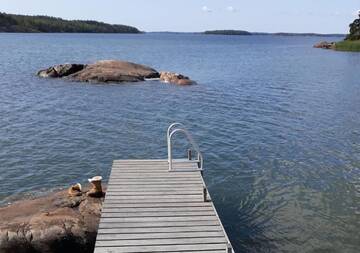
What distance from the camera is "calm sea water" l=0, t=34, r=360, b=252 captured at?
683 inches

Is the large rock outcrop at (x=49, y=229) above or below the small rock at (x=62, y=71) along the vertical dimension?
above

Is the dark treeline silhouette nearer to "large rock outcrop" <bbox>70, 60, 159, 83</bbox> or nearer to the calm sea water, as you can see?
the calm sea water

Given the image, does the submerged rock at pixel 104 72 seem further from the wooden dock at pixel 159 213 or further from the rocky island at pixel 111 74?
the wooden dock at pixel 159 213

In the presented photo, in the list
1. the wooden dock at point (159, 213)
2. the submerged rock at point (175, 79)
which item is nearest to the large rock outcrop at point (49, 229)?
the wooden dock at point (159, 213)

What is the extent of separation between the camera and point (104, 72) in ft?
163

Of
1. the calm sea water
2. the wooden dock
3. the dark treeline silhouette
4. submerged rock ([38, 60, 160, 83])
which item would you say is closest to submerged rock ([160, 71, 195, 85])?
submerged rock ([38, 60, 160, 83])

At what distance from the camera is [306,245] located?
15531 millimetres

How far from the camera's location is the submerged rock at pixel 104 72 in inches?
1919

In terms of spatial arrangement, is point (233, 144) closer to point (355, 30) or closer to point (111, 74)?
point (111, 74)

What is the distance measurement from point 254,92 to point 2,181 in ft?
91.8

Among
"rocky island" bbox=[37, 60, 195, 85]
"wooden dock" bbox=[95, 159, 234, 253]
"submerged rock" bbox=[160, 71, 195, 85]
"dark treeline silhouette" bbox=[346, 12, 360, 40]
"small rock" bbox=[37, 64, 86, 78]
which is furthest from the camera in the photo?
"dark treeline silhouette" bbox=[346, 12, 360, 40]

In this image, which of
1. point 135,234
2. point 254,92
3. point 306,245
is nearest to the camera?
point 135,234

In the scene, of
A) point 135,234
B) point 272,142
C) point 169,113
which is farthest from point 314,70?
point 135,234

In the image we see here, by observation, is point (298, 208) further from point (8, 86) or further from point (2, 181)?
point (8, 86)
